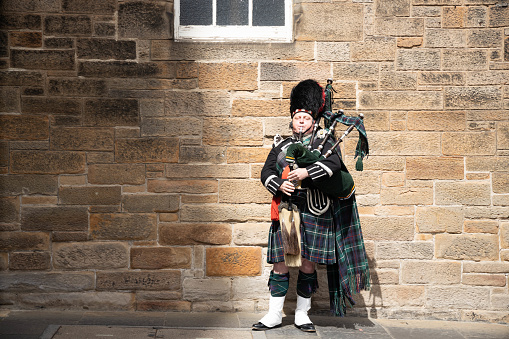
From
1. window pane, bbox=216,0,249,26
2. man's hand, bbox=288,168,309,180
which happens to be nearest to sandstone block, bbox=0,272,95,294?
man's hand, bbox=288,168,309,180

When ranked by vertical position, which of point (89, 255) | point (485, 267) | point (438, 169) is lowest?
point (485, 267)

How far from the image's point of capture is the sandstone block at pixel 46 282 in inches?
190

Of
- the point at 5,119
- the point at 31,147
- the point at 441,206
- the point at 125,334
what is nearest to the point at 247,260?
the point at 125,334

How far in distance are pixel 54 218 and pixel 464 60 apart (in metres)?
3.63

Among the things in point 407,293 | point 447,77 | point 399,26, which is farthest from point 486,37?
point 407,293

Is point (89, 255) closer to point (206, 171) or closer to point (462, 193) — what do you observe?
point (206, 171)

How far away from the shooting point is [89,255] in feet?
15.9

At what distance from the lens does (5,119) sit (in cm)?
483

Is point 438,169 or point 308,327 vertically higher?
point 438,169

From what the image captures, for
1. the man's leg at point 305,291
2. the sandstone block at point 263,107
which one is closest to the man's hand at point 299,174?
the man's leg at point 305,291

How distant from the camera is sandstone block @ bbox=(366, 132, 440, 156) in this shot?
493 centimetres

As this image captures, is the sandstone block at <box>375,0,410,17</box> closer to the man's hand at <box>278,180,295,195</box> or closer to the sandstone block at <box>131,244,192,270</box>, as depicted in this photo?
the man's hand at <box>278,180,295,195</box>

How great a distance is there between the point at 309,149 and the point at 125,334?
1873 millimetres

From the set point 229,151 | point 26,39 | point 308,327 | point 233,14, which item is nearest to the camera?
point 308,327
